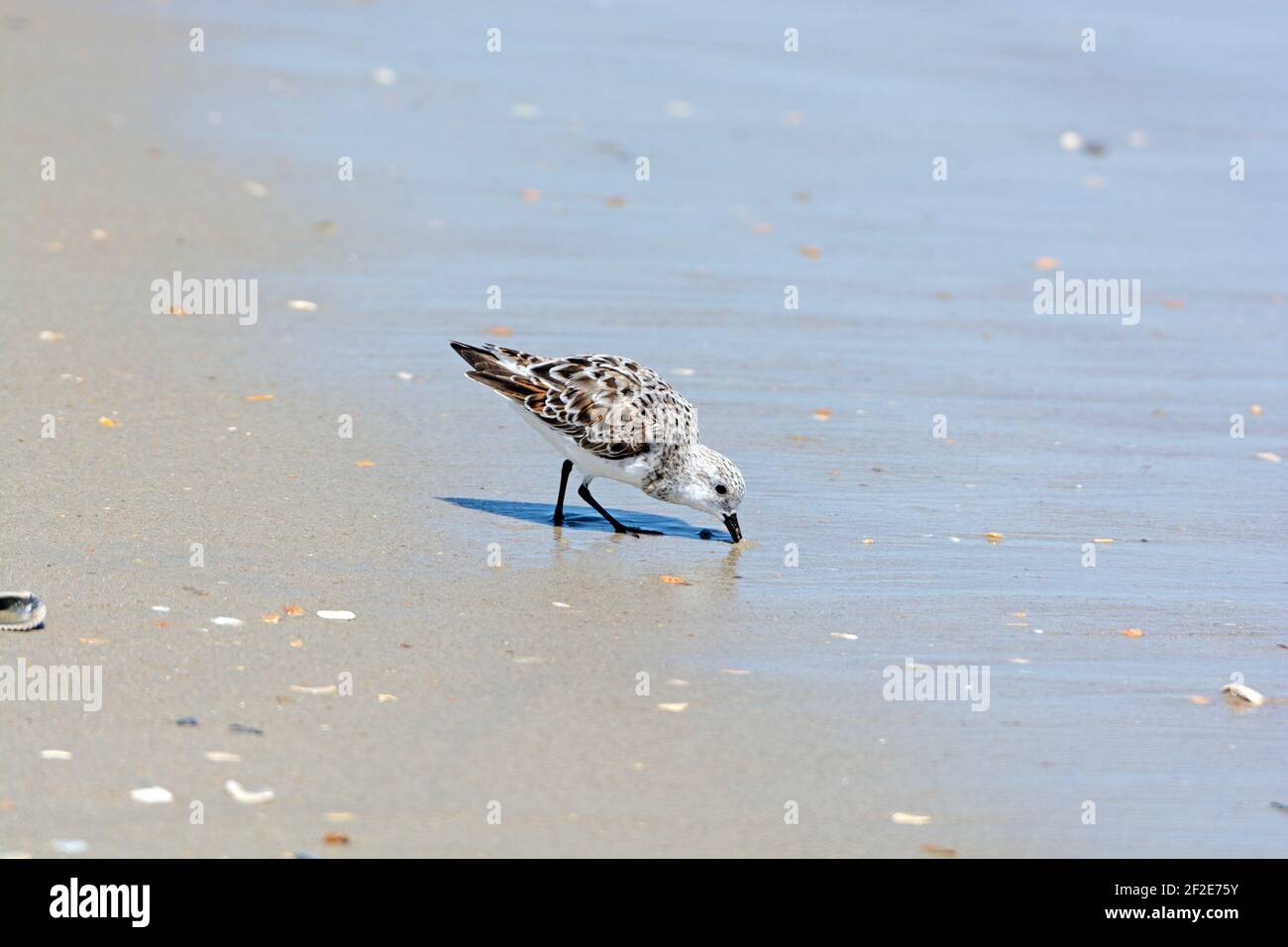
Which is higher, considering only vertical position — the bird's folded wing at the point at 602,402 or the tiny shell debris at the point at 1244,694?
the bird's folded wing at the point at 602,402

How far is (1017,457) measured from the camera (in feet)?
28.9

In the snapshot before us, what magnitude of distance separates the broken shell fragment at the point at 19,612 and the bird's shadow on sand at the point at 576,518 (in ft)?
7.38

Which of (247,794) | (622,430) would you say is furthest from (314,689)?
(622,430)

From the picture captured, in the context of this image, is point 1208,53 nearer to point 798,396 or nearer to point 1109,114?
point 1109,114

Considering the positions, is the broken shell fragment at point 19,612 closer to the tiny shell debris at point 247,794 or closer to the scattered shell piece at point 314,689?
the scattered shell piece at point 314,689

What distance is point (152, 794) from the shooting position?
488cm

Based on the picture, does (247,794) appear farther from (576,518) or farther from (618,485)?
(618,485)

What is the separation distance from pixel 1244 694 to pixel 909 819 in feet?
5.37

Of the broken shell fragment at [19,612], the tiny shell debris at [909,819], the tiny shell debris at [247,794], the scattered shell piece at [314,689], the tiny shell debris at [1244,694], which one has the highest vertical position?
the broken shell fragment at [19,612]

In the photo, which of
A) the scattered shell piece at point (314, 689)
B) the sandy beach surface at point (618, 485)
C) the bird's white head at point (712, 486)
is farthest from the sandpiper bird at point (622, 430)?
the scattered shell piece at point (314, 689)

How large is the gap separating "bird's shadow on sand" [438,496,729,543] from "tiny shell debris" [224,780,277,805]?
112 inches

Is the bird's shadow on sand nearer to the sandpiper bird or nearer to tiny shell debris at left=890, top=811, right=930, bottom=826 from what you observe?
the sandpiper bird

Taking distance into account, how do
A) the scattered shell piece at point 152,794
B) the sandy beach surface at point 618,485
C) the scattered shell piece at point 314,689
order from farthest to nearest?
1. the scattered shell piece at point 314,689
2. the sandy beach surface at point 618,485
3. the scattered shell piece at point 152,794

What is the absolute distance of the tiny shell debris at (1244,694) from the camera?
603cm
